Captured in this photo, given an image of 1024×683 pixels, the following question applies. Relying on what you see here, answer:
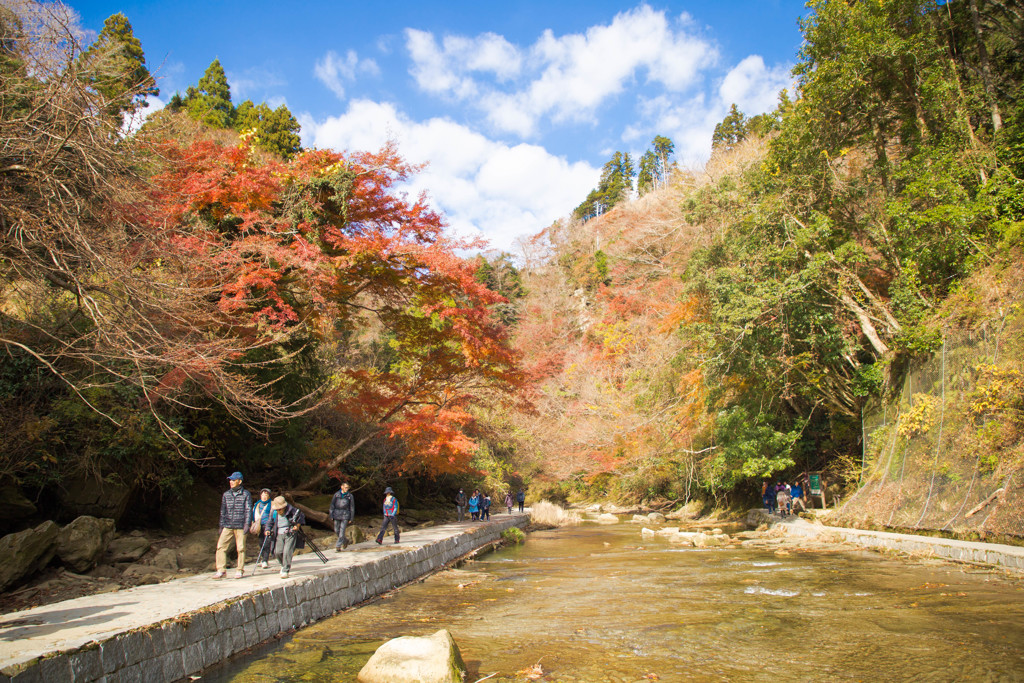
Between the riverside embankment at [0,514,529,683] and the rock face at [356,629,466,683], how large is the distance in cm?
159

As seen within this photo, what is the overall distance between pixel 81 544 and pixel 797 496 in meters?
18.7

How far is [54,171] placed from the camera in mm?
6020

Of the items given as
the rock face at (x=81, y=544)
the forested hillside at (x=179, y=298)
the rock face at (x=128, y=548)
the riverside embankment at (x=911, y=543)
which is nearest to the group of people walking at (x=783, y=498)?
the riverside embankment at (x=911, y=543)

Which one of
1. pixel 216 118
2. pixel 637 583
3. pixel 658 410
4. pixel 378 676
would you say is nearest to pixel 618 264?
pixel 658 410

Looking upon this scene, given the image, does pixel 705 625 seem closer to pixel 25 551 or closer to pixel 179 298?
pixel 179 298

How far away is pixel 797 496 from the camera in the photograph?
750 inches

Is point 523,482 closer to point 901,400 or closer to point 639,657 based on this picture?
point 901,400

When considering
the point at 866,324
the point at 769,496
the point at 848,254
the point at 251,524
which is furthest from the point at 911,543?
the point at 251,524

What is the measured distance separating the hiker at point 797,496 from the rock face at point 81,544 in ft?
58.9

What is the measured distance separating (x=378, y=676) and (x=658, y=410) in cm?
1874

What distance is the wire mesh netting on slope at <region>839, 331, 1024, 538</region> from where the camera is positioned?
32.2 feet

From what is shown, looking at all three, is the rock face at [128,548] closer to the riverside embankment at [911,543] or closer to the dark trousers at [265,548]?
the dark trousers at [265,548]

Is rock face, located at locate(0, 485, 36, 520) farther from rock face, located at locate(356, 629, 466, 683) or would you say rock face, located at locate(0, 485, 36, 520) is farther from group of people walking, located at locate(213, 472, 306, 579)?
rock face, located at locate(356, 629, 466, 683)

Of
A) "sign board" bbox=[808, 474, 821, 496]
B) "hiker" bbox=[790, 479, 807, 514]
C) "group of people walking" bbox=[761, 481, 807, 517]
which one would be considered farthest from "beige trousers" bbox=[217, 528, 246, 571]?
"sign board" bbox=[808, 474, 821, 496]
